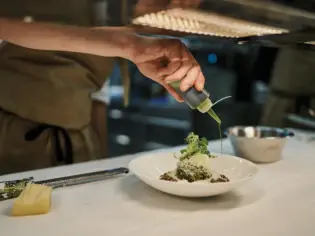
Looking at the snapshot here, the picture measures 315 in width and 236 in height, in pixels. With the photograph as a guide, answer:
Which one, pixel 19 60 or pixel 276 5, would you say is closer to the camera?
pixel 276 5

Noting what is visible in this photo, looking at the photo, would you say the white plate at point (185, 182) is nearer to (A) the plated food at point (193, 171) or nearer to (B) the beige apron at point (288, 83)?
(A) the plated food at point (193, 171)

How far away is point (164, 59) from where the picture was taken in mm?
1111

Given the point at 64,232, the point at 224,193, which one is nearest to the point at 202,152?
the point at 224,193

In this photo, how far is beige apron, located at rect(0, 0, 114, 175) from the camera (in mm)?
1393

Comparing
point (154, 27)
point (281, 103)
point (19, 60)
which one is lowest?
point (281, 103)

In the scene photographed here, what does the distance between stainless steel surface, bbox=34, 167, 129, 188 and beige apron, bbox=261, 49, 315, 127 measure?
1244 mm

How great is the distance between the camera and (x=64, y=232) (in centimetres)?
76

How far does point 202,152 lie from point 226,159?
0.14 meters

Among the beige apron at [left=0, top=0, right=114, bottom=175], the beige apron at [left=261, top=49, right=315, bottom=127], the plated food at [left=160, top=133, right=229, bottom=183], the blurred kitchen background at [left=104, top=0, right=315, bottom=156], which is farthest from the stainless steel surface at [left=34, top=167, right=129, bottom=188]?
the beige apron at [left=261, top=49, right=315, bottom=127]

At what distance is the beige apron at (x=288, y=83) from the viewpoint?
2074 mm

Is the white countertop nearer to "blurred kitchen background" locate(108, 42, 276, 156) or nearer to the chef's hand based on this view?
the chef's hand

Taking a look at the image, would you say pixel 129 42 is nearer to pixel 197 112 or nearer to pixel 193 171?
pixel 193 171

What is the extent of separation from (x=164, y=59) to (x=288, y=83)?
1.22 m

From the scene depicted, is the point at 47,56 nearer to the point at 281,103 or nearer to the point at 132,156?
the point at 132,156
